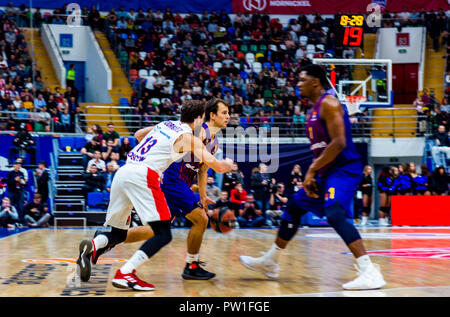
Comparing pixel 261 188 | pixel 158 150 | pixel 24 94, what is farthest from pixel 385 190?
pixel 158 150

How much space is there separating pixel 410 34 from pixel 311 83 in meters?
23.6

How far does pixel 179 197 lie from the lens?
6402 millimetres

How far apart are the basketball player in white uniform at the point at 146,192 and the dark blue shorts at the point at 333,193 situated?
0.91 metres

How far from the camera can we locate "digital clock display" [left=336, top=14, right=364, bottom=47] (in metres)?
16.1

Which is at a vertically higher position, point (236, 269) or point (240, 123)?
point (240, 123)

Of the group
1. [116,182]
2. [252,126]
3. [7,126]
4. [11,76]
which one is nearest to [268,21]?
[252,126]

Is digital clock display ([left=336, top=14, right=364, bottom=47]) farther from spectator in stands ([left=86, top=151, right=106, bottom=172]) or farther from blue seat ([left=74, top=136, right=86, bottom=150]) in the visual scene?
blue seat ([left=74, top=136, right=86, bottom=150])

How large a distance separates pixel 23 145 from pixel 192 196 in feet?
42.6

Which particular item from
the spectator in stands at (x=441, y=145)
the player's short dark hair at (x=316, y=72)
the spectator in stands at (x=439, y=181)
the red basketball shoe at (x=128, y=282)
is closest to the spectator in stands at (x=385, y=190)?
the spectator in stands at (x=439, y=181)

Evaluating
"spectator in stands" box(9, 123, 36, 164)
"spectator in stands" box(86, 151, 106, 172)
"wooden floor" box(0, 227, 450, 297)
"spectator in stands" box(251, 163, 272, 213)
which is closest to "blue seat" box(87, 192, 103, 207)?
"spectator in stands" box(86, 151, 106, 172)

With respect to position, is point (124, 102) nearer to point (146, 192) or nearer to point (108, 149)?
point (108, 149)

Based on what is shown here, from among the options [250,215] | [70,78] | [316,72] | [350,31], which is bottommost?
[250,215]

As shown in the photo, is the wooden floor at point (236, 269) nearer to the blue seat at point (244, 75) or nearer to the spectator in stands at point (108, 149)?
the spectator in stands at point (108, 149)
